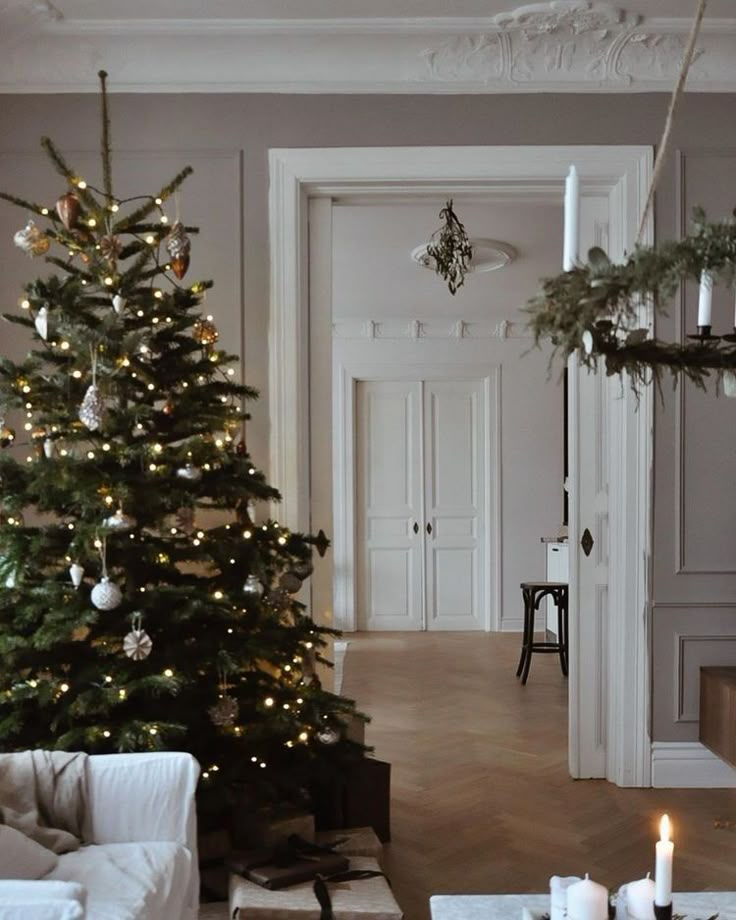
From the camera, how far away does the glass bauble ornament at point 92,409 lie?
9.01ft

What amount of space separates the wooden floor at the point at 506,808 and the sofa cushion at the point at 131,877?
0.87 m

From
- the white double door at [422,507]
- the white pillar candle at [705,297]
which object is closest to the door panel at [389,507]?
the white double door at [422,507]

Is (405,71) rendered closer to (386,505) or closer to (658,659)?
(658,659)

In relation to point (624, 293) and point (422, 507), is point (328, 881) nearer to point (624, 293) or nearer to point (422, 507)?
point (624, 293)

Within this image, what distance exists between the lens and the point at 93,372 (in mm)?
2805

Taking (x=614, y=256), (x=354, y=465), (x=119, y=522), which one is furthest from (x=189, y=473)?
(x=354, y=465)

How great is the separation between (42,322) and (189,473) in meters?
0.62

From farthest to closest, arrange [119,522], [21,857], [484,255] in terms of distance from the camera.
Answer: [484,255]
[119,522]
[21,857]

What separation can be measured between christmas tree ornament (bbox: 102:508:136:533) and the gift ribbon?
1138mm

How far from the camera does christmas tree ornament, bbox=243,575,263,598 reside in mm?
3012

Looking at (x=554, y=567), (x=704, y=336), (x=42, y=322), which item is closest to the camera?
(x=704, y=336)

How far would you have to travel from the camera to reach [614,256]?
13.4 ft

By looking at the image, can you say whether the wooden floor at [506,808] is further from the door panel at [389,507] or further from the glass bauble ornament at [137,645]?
the door panel at [389,507]

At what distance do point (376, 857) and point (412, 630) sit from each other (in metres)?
5.49
